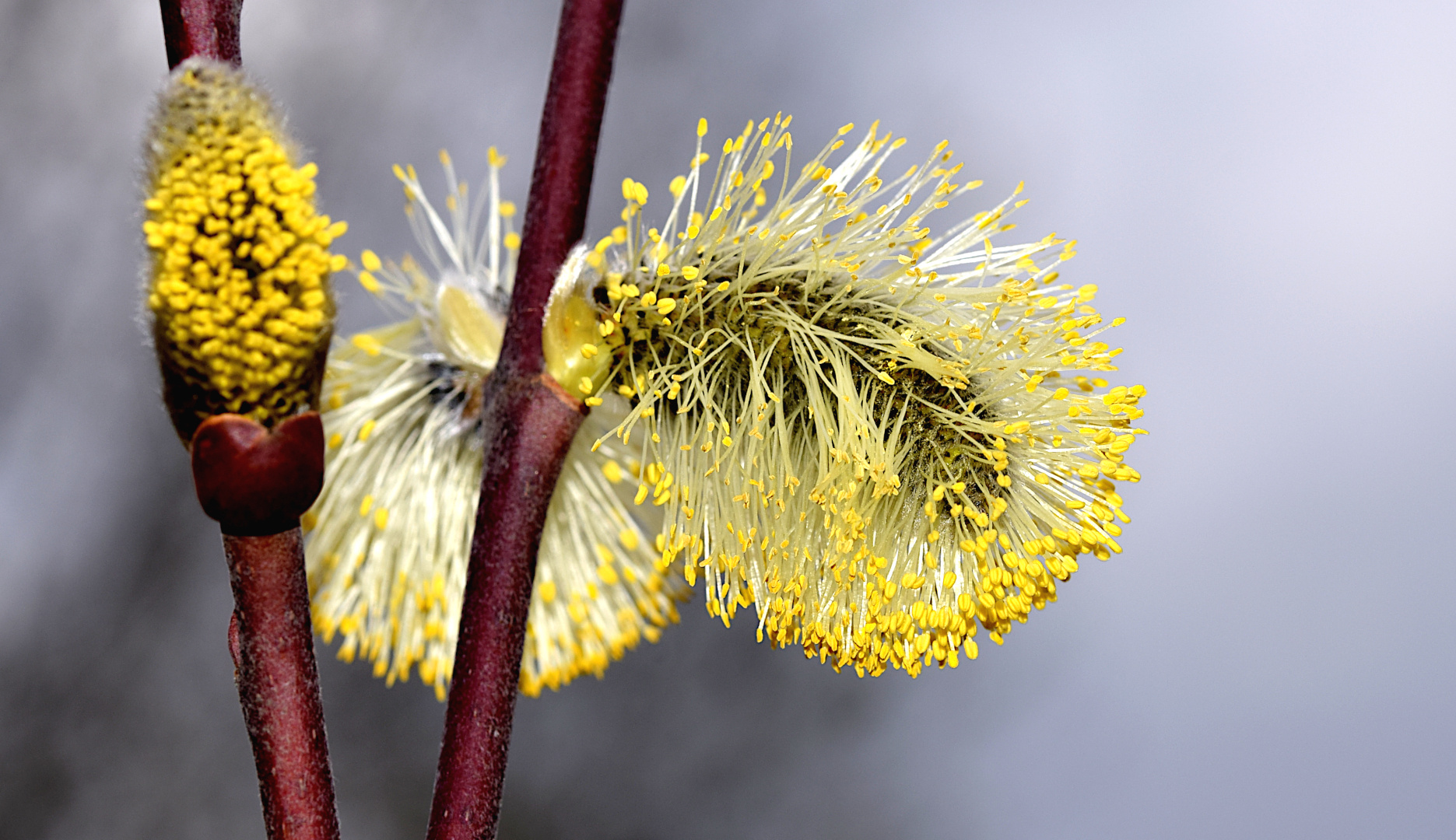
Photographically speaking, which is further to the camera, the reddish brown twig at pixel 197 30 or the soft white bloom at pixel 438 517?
the soft white bloom at pixel 438 517

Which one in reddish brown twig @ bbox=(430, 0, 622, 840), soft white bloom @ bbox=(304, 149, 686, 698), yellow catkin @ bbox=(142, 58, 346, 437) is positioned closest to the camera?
yellow catkin @ bbox=(142, 58, 346, 437)

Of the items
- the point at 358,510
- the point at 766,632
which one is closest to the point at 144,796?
the point at 358,510

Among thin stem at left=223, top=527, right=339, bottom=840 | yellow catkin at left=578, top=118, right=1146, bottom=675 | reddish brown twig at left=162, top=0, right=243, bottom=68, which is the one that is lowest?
thin stem at left=223, top=527, right=339, bottom=840

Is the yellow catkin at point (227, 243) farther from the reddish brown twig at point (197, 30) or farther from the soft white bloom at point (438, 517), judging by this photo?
the soft white bloom at point (438, 517)

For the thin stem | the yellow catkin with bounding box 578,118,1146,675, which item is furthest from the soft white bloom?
the thin stem

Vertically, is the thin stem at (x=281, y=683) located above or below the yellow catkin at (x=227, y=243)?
below

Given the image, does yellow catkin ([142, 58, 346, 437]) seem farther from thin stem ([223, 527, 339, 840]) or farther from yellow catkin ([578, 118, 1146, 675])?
yellow catkin ([578, 118, 1146, 675])

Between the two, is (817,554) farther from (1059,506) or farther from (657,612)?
(657,612)

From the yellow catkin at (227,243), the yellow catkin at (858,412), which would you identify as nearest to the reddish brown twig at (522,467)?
the yellow catkin at (858,412)
